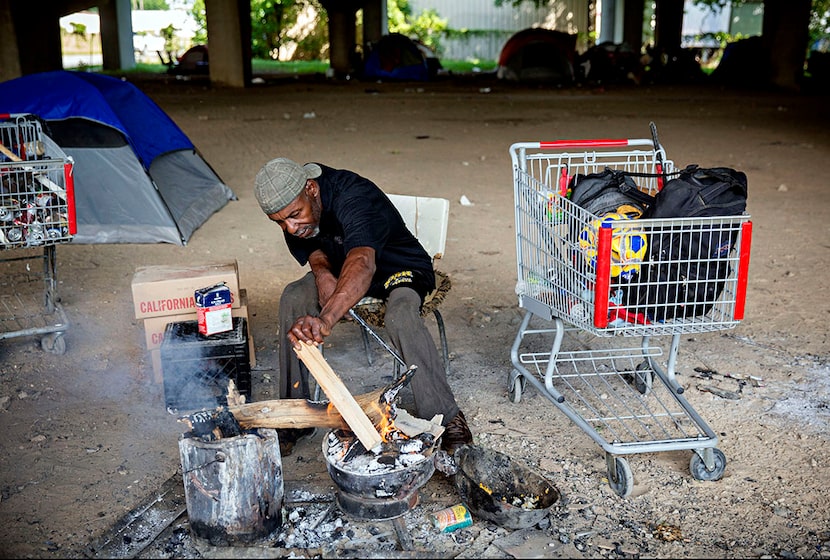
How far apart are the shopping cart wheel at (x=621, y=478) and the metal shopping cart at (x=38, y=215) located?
3413 millimetres

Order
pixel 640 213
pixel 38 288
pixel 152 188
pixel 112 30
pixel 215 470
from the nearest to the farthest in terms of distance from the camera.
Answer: pixel 215 470 < pixel 640 213 < pixel 38 288 < pixel 152 188 < pixel 112 30

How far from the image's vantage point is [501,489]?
3.48 metres

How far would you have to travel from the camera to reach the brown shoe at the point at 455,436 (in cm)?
384

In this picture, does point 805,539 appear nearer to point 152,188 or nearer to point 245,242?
point 245,242

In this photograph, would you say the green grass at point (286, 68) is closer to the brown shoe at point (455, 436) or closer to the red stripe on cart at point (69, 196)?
the red stripe on cart at point (69, 196)

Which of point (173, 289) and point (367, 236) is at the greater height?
point (367, 236)

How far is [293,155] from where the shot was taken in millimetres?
11586

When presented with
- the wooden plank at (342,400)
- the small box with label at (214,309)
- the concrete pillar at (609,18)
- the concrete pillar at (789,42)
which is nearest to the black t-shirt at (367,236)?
the small box with label at (214,309)

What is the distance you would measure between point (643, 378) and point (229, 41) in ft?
65.1

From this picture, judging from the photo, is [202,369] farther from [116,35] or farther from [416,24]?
[416,24]

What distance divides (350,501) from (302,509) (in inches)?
9.2

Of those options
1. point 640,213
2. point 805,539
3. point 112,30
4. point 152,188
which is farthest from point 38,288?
point 112,30

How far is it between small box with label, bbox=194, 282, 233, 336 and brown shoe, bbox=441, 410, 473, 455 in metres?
1.40

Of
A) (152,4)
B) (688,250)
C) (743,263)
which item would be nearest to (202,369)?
(688,250)
